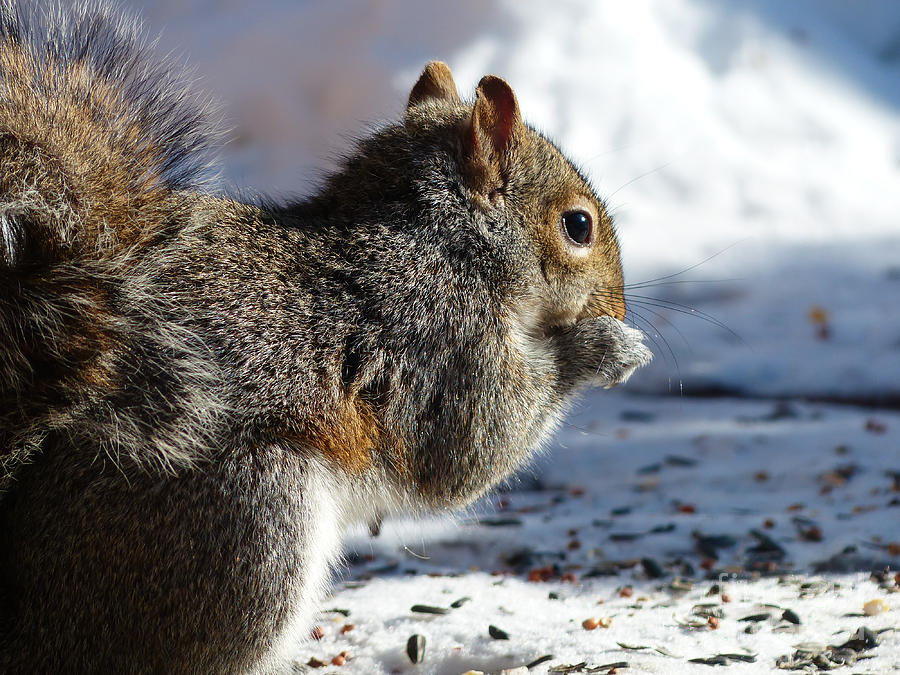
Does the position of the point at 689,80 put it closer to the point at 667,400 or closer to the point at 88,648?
the point at 667,400

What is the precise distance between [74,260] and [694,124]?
3323 millimetres

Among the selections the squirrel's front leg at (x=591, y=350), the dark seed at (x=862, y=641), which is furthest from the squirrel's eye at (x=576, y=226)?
the dark seed at (x=862, y=641)

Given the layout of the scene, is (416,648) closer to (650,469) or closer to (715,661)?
(715,661)

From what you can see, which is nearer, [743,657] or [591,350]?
[743,657]

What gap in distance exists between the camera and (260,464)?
131 cm

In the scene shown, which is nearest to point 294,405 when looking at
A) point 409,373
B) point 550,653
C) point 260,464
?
point 260,464

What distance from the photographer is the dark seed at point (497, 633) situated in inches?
64.8

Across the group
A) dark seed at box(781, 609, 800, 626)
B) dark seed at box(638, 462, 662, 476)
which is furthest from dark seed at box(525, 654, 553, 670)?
dark seed at box(638, 462, 662, 476)

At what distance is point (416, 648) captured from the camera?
1605mm

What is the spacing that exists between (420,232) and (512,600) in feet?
2.36

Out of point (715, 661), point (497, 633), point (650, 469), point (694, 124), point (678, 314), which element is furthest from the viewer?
point (694, 124)

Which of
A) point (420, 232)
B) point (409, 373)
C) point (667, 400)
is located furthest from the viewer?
point (667, 400)

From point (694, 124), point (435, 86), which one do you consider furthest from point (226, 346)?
point (694, 124)

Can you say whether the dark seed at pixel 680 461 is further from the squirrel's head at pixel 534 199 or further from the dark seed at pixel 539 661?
the dark seed at pixel 539 661
